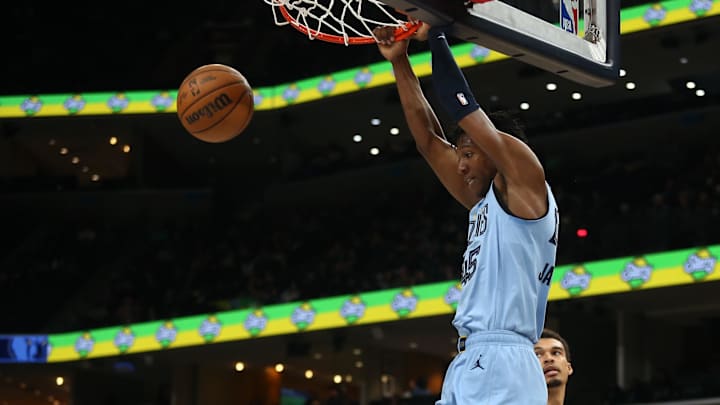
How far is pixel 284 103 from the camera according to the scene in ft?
67.2

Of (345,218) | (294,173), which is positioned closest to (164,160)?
(294,173)

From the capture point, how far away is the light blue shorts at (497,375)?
11.6 feet

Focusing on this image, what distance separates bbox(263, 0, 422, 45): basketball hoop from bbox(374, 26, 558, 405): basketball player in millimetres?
777

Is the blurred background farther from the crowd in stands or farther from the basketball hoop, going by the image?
the basketball hoop

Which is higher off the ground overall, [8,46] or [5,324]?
[8,46]

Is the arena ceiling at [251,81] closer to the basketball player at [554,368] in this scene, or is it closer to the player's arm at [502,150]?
the basketball player at [554,368]

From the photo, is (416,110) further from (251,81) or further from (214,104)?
(251,81)

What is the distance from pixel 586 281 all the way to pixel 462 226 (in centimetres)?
304

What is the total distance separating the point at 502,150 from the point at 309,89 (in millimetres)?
16824

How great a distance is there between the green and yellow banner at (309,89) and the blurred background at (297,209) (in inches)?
6.3

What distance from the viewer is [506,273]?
3611 millimetres

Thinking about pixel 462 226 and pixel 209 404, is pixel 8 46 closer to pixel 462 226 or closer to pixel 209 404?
pixel 209 404

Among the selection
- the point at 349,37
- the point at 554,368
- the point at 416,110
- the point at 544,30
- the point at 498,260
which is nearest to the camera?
the point at 498,260

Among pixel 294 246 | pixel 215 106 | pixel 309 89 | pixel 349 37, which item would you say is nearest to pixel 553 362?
pixel 349 37
